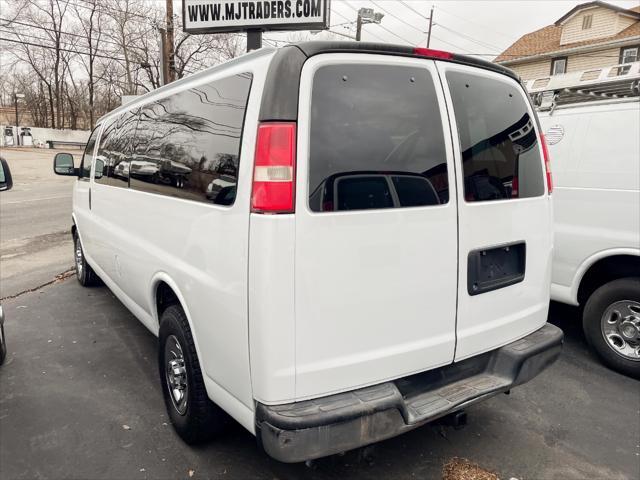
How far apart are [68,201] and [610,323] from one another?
581 inches

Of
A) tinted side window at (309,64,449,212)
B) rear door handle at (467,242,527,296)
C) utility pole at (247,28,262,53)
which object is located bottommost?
rear door handle at (467,242,527,296)

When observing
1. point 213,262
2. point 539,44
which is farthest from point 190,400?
point 539,44

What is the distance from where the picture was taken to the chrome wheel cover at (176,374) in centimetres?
269

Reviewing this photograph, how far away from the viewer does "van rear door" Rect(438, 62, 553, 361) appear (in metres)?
2.27

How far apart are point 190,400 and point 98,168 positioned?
9.09 feet

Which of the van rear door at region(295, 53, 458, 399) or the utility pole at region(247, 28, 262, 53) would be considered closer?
the van rear door at region(295, 53, 458, 399)

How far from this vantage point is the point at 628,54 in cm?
2302

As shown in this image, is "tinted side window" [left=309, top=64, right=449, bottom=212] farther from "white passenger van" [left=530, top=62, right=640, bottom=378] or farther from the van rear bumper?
"white passenger van" [left=530, top=62, right=640, bottom=378]

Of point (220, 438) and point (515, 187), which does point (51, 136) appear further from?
point (515, 187)

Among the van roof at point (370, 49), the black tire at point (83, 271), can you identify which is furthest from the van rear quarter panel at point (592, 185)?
the black tire at point (83, 271)

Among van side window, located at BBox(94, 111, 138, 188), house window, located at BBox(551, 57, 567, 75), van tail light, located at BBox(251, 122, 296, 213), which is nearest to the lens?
van tail light, located at BBox(251, 122, 296, 213)

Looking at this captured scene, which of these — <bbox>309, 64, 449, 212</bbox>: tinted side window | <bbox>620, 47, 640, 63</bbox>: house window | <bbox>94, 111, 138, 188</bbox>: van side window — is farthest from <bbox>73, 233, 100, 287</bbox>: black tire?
<bbox>620, 47, 640, 63</bbox>: house window

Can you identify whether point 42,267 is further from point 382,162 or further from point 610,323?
point 610,323

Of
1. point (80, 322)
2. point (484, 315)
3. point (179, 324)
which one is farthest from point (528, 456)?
point (80, 322)
